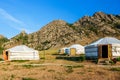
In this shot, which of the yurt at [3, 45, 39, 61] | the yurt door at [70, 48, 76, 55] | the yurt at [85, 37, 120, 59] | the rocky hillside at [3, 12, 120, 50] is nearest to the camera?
the yurt at [85, 37, 120, 59]

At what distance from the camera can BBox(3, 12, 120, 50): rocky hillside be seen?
106625mm

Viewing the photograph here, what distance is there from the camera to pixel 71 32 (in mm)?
115312

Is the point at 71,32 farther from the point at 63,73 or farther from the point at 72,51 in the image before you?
the point at 63,73

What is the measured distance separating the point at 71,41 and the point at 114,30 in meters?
20.7

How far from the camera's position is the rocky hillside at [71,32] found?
107m

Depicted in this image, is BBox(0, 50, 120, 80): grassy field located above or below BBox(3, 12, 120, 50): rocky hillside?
below

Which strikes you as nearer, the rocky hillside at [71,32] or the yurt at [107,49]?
the yurt at [107,49]

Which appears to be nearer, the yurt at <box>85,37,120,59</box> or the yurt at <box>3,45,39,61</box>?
the yurt at <box>85,37,120,59</box>

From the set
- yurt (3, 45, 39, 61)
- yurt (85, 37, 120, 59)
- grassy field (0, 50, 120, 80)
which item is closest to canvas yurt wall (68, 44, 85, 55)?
yurt (3, 45, 39, 61)

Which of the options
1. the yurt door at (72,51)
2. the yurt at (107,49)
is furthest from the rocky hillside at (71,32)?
the yurt at (107,49)

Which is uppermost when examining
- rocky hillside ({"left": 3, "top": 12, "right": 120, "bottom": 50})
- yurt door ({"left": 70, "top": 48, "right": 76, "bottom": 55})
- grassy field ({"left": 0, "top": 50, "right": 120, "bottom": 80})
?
rocky hillside ({"left": 3, "top": 12, "right": 120, "bottom": 50})

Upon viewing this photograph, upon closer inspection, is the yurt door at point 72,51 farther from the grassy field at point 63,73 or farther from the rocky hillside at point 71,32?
the rocky hillside at point 71,32

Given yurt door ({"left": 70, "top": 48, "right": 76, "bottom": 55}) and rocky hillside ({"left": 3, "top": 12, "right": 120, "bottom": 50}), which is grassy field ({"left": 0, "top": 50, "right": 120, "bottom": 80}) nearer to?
yurt door ({"left": 70, "top": 48, "right": 76, "bottom": 55})

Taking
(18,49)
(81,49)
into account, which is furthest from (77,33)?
(18,49)
